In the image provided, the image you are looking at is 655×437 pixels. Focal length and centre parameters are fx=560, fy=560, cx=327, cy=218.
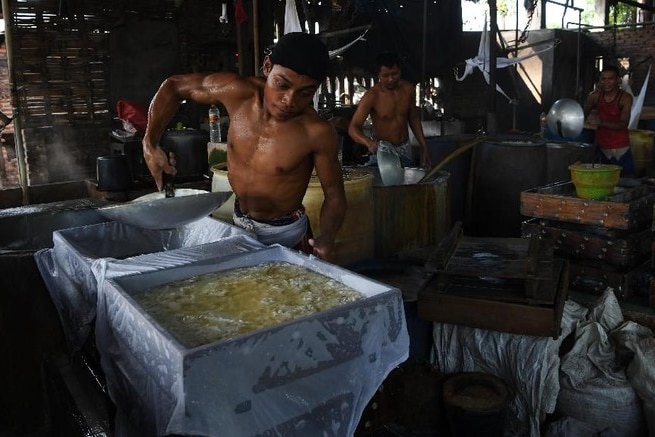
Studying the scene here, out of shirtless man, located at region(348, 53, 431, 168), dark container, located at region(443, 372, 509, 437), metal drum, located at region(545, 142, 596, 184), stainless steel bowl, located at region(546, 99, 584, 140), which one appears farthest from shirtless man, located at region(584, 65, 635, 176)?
dark container, located at region(443, 372, 509, 437)

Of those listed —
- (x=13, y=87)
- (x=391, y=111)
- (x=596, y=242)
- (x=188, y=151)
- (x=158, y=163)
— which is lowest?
(x=596, y=242)

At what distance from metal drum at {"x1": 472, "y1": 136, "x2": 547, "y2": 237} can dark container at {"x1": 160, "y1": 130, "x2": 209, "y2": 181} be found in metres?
2.98

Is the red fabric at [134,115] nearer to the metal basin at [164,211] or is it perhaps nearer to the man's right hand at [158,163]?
the man's right hand at [158,163]

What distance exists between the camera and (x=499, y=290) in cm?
322

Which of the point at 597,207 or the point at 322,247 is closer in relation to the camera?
the point at 322,247

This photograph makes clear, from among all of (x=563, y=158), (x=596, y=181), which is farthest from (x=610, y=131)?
(x=596, y=181)

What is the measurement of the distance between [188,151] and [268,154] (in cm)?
368

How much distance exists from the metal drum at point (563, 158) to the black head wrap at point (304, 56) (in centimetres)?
381

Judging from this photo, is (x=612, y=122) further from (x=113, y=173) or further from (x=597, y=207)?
(x=113, y=173)

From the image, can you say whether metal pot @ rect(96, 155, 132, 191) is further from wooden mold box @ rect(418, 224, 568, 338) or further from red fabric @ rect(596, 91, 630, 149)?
red fabric @ rect(596, 91, 630, 149)

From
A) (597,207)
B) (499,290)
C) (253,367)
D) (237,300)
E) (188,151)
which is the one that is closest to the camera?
(253,367)

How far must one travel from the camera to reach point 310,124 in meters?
2.70

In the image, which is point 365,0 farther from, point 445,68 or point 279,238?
point 279,238

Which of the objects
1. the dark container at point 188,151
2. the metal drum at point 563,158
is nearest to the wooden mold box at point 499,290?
the metal drum at point 563,158
